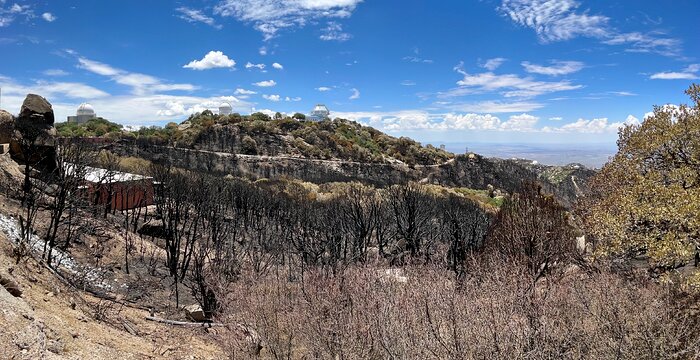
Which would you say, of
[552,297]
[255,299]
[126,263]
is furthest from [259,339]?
[126,263]

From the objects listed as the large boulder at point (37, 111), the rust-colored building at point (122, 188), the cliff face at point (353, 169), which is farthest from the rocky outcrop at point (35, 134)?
the cliff face at point (353, 169)

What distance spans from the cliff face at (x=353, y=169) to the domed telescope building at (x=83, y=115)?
46.6 m

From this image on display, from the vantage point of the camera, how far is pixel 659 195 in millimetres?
13602

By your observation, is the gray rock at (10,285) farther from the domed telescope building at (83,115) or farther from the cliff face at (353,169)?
the domed telescope building at (83,115)

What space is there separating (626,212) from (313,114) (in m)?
140

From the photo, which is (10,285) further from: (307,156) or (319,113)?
(319,113)

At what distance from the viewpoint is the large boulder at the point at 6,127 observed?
2917cm

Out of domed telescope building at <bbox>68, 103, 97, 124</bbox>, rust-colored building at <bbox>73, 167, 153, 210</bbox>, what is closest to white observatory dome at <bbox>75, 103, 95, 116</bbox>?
domed telescope building at <bbox>68, 103, 97, 124</bbox>

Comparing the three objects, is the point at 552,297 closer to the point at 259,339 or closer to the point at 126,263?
the point at 259,339

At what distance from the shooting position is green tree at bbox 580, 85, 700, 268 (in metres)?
12.3

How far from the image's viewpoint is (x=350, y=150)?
105 metres

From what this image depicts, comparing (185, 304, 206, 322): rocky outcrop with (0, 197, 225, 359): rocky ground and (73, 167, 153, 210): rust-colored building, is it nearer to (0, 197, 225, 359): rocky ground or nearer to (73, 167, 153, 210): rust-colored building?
(0, 197, 225, 359): rocky ground

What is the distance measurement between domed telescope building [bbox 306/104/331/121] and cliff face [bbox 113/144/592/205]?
53946mm

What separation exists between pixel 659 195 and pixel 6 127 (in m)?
36.1
